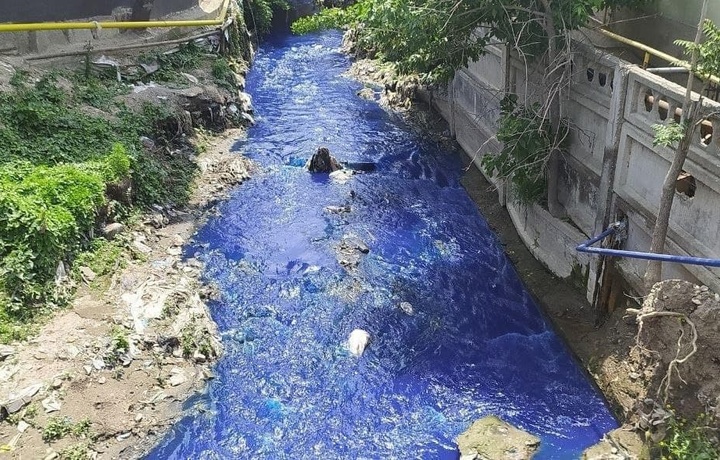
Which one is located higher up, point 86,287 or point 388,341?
point 86,287

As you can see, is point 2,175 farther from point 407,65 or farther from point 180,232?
point 407,65

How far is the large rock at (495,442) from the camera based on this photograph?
863 cm

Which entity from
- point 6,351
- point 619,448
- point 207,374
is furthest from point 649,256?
point 6,351

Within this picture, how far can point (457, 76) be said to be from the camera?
18828 millimetres

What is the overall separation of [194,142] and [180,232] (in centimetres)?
477

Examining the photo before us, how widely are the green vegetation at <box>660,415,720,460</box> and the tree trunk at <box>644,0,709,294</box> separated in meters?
1.94

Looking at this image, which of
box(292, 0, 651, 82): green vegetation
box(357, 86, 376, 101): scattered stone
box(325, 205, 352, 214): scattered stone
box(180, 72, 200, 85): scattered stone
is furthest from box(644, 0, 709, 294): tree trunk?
box(357, 86, 376, 101): scattered stone

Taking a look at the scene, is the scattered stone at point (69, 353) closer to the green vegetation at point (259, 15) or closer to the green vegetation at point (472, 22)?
the green vegetation at point (472, 22)

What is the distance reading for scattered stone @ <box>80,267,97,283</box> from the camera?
1148 cm

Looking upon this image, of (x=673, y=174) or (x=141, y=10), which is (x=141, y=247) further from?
(x=141, y=10)

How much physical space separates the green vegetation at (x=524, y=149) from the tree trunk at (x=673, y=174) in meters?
3.26

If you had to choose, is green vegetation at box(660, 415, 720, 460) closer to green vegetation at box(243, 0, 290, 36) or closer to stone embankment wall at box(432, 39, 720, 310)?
stone embankment wall at box(432, 39, 720, 310)

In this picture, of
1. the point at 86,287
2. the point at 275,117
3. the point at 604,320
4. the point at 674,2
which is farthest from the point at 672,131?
the point at 275,117

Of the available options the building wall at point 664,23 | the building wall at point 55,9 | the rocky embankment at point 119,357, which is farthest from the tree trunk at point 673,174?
the building wall at point 55,9
